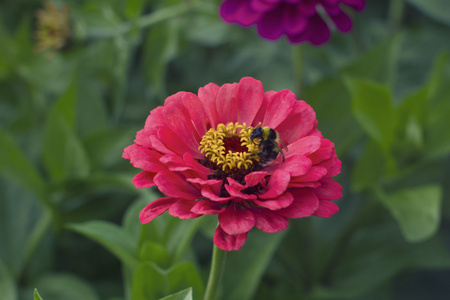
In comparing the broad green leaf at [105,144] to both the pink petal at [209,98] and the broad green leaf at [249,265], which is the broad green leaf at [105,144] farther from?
the pink petal at [209,98]

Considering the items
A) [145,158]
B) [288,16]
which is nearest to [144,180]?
[145,158]

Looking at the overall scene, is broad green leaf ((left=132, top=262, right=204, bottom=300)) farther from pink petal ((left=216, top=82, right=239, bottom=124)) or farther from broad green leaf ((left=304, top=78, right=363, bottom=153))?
broad green leaf ((left=304, top=78, right=363, bottom=153))

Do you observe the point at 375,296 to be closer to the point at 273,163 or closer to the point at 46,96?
the point at 273,163

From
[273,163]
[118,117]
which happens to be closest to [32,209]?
[118,117]

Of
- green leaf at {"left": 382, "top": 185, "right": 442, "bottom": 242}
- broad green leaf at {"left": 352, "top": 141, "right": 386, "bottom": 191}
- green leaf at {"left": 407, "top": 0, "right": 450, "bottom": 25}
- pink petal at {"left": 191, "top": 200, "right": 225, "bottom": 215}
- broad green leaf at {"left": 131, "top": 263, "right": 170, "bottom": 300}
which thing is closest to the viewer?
pink petal at {"left": 191, "top": 200, "right": 225, "bottom": 215}

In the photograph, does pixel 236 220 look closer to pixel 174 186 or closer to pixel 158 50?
pixel 174 186

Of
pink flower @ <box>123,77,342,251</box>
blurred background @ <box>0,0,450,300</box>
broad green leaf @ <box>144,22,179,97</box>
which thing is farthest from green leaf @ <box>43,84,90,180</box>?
pink flower @ <box>123,77,342,251</box>
